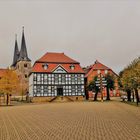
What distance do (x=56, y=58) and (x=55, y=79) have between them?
6.86 meters

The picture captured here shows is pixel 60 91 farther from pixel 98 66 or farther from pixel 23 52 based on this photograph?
pixel 23 52

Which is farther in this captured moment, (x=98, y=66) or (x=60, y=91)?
(x=98, y=66)

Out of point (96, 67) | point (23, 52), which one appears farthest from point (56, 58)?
point (23, 52)

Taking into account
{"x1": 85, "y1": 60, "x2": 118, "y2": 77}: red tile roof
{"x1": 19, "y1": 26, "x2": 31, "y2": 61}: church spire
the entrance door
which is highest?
{"x1": 19, "y1": 26, "x2": 31, "y2": 61}: church spire

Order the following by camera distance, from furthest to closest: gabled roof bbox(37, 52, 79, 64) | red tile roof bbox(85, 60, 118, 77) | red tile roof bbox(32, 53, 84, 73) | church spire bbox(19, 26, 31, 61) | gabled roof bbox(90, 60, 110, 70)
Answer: church spire bbox(19, 26, 31, 61), gabled roof bbox(90, 60, 110, 70), red tile roof bbox(85, 60, 118, 77), gabled roof bbox(37, 52, 79, 64), red tile roof bbox(32, 53, 84, 73)

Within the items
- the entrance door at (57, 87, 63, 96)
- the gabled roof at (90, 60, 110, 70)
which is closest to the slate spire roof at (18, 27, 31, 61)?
the gabled roof at (90, 60, 110, 70)

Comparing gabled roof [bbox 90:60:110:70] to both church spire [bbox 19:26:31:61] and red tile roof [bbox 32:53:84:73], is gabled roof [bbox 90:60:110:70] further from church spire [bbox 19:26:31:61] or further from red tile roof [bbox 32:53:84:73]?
church spire [bbox 19:26:31:61]

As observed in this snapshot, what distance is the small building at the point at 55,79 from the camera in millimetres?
64875

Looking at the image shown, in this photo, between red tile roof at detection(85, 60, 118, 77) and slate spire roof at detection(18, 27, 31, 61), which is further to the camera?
slate spire roof at detection(18, 27, 31, 61)

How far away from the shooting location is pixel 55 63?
225ft

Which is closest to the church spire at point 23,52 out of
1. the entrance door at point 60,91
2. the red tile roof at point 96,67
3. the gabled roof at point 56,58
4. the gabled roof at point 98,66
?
the gabled roof at point 56,58

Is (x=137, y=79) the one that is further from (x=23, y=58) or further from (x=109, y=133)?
(x=23, y=58)

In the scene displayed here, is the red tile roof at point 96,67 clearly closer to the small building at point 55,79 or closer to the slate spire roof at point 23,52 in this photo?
the small building at point 55,79

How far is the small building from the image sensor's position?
213 ft
